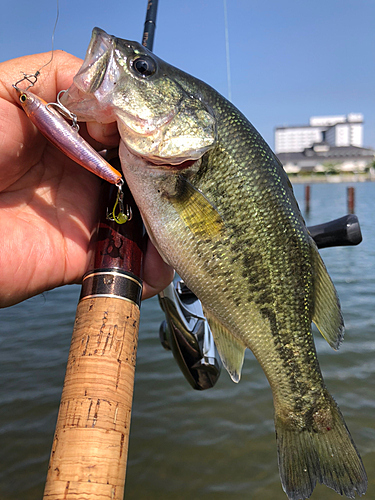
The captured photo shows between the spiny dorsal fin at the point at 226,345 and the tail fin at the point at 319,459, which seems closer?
the tail fin at the point at 319,459

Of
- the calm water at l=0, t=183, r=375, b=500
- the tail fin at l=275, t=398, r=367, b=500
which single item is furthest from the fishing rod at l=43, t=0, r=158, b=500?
the calm water at l=0, t=183, r=375, b=500

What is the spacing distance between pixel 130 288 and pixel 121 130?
2.25ft

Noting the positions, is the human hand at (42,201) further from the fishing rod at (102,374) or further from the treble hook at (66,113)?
the fishing rod at (102,374)

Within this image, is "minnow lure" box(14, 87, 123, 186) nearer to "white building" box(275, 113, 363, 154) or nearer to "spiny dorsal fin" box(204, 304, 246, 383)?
"spiny dorsal fin" box(204, 304, 246, 383)

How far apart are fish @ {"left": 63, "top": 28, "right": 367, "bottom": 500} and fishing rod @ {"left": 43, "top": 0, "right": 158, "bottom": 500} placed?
0.21 m

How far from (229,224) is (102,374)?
83 centimetres

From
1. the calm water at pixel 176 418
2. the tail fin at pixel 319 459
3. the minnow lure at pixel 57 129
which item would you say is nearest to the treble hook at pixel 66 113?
the minnow lure at pixel 57 129

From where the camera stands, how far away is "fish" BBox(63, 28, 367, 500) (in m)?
1.65

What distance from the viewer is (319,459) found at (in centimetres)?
175

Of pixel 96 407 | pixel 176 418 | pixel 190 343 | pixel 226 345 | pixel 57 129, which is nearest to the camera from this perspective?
pixel 96 407

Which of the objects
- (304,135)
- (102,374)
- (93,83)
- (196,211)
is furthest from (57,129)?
(304,135)

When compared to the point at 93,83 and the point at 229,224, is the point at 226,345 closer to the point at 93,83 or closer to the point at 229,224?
the point at 229,224

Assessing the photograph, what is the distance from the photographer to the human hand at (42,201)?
1761 mm

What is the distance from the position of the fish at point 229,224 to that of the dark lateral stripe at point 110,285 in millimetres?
235
